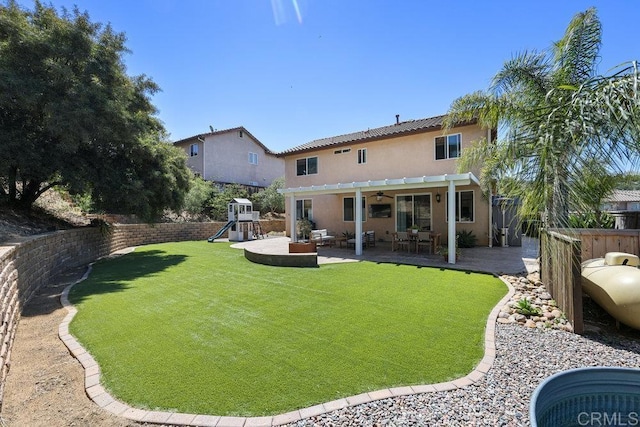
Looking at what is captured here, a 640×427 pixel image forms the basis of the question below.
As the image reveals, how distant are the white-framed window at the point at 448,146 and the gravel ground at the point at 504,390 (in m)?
11.0

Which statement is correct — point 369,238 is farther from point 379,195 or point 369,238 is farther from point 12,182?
point 12,182

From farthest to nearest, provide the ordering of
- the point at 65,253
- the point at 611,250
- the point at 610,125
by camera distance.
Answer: the point at 65,253
the point at 611,250
the point at 610,125

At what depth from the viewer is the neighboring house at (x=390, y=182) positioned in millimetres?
13945

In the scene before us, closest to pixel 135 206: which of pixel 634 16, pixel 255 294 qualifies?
pixel 255 294

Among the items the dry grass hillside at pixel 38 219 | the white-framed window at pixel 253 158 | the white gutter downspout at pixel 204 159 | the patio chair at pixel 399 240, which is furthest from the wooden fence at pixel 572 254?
the white-framed window at pixel 253 158

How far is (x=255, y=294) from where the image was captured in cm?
715

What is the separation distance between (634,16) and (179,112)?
22.3 m

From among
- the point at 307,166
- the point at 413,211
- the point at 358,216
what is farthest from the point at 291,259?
the point at 307,166

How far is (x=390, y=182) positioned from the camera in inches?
458

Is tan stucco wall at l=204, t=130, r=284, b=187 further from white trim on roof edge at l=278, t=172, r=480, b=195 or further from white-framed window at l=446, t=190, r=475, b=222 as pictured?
white-framed window at l=446, t=190, r=475, b=222

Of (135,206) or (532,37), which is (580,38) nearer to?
(532,37)

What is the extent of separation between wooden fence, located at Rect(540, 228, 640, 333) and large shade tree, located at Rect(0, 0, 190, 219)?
1313cm

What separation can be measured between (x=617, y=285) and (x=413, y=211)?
436 inches

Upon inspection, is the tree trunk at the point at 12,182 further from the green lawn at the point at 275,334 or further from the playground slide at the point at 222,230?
the playground slide at the point at 222,230
